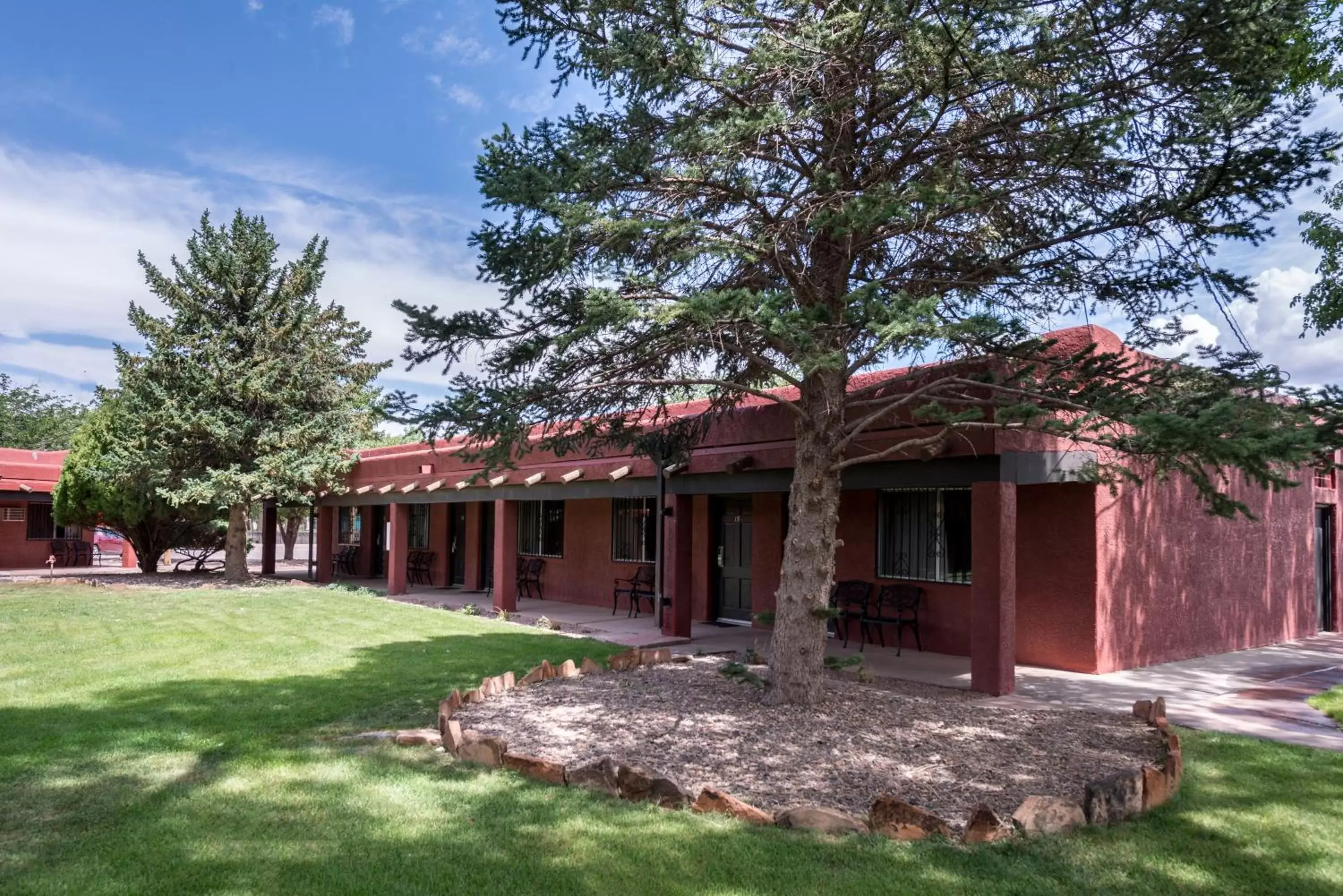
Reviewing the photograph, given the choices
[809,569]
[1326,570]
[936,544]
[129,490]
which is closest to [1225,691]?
[936,544]

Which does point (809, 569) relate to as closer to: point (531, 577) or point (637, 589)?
point (637, 589)

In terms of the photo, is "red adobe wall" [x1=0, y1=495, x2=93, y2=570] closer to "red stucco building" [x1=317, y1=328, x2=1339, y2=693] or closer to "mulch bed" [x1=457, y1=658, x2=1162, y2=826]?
"red stucco building" [x1=317, y1=328, x2=1339, y2=693]

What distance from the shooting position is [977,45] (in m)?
6.30

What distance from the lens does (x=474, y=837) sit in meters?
4.61

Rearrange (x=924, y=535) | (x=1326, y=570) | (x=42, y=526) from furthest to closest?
(x=42, y=526), (x=1326, y=570), (x=924, y=535)

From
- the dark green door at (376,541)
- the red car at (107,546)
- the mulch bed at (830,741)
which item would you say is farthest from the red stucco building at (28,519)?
the mulch bed at (830,741)

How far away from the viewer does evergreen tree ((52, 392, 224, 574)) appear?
20.6m

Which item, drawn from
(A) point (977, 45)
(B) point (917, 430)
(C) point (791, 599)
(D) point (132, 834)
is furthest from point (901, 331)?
(D) point (132, 834)

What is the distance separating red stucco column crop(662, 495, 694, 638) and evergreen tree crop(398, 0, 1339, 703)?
446 centimetres

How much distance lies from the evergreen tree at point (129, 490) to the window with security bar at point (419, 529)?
561 centimetres

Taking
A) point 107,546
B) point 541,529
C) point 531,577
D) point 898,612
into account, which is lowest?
point 107,546

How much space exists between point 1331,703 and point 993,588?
11.5ft

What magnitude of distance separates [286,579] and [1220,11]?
2424 centimetres

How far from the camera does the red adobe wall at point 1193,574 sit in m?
10.3
